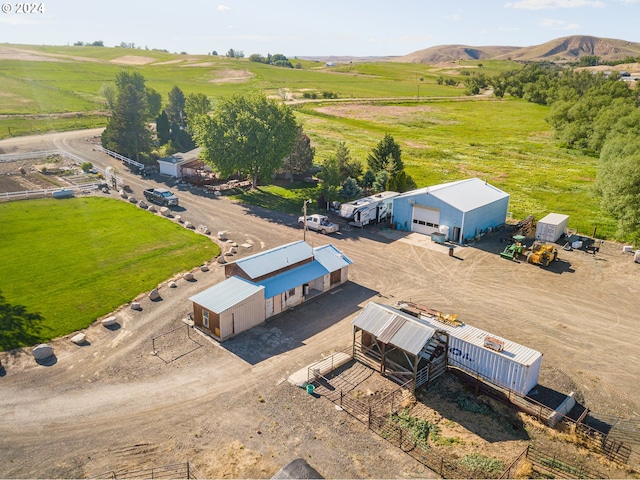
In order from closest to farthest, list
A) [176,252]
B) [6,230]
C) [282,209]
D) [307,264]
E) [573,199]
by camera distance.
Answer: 1. [307,264]
2. [176,252]
3. [6,230]
4. [282,209]
5. [573,199]

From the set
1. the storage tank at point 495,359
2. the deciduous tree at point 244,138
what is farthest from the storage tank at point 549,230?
the deciduous tree at point 244,138

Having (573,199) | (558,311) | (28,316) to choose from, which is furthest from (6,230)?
(573,199)

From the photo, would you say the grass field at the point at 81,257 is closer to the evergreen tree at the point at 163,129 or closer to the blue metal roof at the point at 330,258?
the blue metal roof at the point at 330,258

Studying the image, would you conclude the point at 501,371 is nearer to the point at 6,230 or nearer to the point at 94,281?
the point at 94,281

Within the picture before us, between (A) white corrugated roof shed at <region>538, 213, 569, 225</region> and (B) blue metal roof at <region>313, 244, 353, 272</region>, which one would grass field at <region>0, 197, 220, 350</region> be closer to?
(B) blue metal roof at <region>313, 244, 353, 272</region>

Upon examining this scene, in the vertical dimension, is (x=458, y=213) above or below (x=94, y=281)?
above

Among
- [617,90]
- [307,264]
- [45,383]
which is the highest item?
[617,90]
